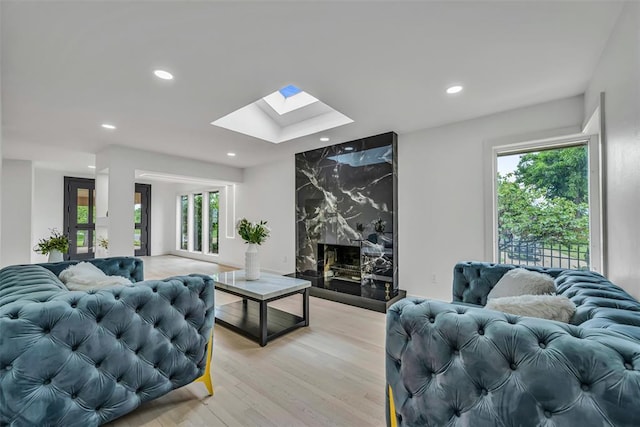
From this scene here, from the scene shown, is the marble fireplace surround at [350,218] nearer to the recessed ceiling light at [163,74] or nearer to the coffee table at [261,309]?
the coffee table at [261,309]

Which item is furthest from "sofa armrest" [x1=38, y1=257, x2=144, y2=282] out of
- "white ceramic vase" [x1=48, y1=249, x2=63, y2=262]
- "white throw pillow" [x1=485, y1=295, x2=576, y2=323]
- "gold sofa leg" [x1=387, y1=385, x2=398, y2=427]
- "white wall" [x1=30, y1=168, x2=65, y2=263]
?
"white wall" [x1=30, y1=168, x2=65, y2=263]

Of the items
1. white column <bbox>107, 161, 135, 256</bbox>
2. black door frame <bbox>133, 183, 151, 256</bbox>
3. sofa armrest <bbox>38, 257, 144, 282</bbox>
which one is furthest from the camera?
black door frame <bbox>133, 183, 151, 256</bbox>

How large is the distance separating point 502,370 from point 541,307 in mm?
654

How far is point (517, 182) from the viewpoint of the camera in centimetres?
337

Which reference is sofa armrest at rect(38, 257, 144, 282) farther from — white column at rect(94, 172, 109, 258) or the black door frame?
the black door frame

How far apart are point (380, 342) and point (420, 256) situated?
64.9 inches

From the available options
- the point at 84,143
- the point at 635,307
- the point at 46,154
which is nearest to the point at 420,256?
the point at 635,307

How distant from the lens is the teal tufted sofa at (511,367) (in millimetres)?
792

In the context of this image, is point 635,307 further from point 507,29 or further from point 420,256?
point 420,256

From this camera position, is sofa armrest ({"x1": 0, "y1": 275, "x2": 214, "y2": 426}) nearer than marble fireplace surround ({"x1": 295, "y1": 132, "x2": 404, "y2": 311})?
Yes

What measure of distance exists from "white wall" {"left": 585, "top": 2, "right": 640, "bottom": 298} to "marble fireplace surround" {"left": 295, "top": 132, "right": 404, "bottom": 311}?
2328mm

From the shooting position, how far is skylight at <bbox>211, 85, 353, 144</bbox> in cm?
391

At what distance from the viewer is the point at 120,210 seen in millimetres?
4500

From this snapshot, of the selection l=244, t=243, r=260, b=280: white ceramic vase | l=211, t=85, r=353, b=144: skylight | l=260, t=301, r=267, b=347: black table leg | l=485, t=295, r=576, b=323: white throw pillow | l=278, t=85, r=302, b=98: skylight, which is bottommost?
l=260, t=301, r=267, b=347: black table leg
